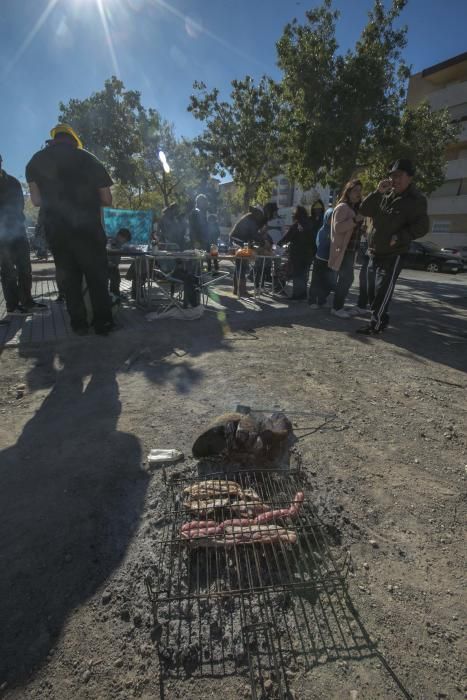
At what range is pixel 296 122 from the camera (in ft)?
46.9

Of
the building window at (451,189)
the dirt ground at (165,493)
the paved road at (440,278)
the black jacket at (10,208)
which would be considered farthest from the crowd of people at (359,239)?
the building window at (451,189)

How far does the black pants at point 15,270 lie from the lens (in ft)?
18.1

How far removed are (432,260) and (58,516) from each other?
66.2ft

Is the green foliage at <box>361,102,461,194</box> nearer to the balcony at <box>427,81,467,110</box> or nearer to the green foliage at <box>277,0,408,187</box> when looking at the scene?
the green foliage at <box>277,0,408,187</box>

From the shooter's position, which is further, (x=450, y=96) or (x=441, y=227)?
(x=441, y=227)

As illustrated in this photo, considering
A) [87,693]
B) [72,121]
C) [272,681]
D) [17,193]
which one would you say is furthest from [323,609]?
[72,121]

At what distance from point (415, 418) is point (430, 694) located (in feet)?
7.11

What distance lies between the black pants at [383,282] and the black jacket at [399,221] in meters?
0.12

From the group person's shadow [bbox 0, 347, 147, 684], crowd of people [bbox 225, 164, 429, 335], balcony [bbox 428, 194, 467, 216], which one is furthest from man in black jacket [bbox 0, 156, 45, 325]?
balcony [bbox 428, 194, 467, 216]

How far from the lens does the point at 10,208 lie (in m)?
5.35

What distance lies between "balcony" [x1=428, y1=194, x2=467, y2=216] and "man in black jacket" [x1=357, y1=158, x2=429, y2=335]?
29.3 metres

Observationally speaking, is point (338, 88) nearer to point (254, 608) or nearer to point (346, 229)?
point (346, 229)

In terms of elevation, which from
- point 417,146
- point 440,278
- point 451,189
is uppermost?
point 451,189

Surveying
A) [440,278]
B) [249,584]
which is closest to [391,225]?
[249,584]
